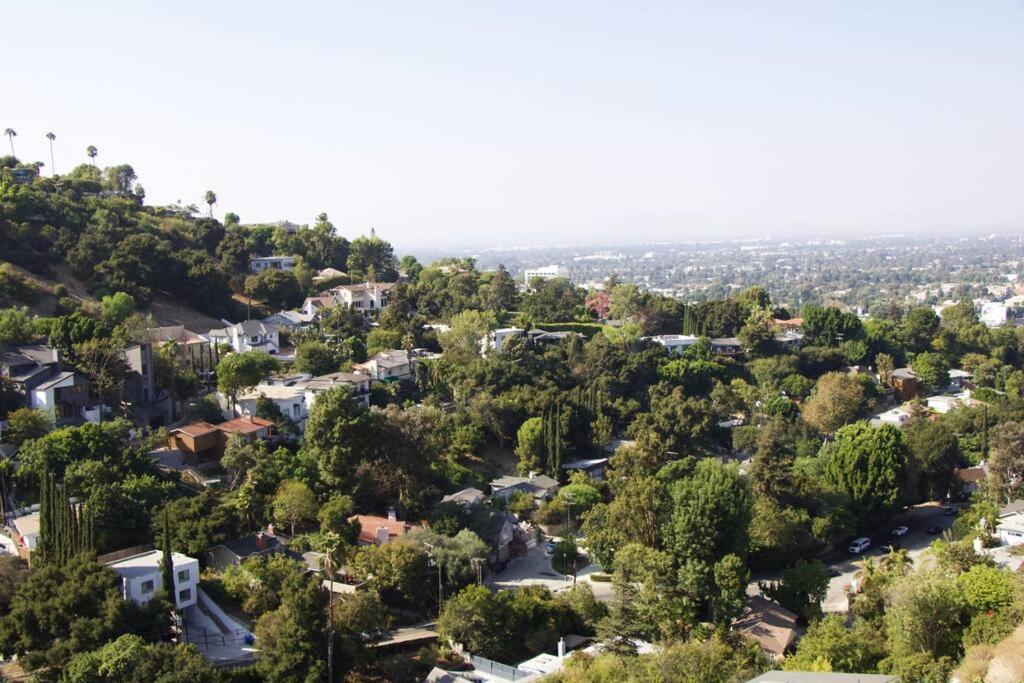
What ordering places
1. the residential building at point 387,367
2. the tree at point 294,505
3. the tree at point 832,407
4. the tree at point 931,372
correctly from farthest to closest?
1. the tree at point 931,372
2. the tree at point 832,407
3. the residential building at point 387,367
4. the tree at point 294,505

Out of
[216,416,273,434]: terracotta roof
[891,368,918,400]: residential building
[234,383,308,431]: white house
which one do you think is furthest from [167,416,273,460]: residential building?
[891,368,918,400]: residential building

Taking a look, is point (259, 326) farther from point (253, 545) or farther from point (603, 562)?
point (603, 562)

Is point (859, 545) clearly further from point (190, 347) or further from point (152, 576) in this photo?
point (190, 347)

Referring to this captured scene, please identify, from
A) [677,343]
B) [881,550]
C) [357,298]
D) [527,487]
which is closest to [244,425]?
[527,487]

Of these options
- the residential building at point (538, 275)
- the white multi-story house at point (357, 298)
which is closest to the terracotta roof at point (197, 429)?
the white multi-story house at point (357, 298)

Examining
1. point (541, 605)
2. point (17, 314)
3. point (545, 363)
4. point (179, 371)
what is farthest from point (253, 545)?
point (545, 363)

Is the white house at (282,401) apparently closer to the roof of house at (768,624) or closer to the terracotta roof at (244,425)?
the terracotta roof at (244,425)
